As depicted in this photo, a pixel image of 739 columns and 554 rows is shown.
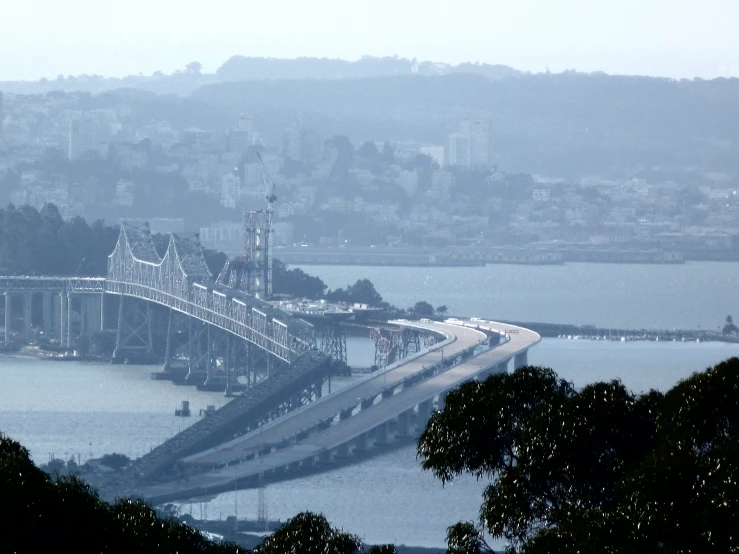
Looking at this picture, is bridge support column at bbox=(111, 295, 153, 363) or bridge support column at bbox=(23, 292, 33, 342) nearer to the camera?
bridge support column at bbox=(111, 295, 153, 363)

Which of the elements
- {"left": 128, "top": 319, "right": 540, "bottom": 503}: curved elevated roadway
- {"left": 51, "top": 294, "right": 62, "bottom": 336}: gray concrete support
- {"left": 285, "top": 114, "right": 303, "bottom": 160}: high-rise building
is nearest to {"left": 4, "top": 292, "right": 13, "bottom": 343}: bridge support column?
{"left": 51, "top": 294, "right": 62, "bottom": 336}: gray concrete support

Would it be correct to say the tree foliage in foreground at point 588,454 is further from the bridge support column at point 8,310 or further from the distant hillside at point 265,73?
the distant hillside at point 265,73

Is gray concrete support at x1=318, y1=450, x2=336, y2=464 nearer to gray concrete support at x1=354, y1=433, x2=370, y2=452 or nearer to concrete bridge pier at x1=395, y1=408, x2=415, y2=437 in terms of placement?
gray concrete support at x1=354, y1=433, x2=370, y2=452

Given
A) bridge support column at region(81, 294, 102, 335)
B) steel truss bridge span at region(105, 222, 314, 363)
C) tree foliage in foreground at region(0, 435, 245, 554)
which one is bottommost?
bridge support column at region(81, 294, 102, 335)

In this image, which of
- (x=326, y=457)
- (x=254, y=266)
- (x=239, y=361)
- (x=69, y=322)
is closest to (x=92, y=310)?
(x=69, y=322)

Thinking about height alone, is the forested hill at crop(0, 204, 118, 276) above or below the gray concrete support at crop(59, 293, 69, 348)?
above

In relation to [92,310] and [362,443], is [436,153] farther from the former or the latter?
[362,443]

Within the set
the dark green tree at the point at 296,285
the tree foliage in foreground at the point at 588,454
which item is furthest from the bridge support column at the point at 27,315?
the tree foliage in foreground at the point at 588,454

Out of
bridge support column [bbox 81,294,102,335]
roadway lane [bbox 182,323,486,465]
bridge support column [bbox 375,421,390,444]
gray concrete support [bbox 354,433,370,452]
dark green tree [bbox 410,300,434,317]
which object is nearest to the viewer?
roadway lane [bbox 182,323,486,465]
